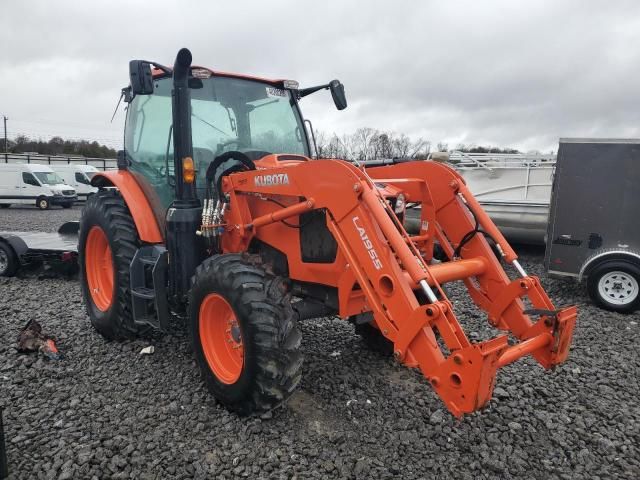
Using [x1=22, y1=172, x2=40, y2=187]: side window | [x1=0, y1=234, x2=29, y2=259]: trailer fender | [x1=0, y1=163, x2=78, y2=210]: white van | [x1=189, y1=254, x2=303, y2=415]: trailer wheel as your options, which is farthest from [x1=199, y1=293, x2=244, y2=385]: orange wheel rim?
[x1=22, y1=172, x2=40, y2=187]: side window

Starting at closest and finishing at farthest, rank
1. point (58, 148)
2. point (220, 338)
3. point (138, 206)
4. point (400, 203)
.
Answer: point (400, 203) → point (220, 338) → point (138, 206) → point (58, 148)

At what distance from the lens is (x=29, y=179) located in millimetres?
19797

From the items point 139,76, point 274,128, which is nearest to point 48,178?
point 274,128

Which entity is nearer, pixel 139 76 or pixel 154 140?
pixel 139 76

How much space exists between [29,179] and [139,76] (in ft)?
64.3

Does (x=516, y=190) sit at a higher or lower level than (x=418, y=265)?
higher

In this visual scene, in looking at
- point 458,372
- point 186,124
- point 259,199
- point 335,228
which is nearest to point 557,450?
point 458,372

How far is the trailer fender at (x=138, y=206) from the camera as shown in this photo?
13.6ft

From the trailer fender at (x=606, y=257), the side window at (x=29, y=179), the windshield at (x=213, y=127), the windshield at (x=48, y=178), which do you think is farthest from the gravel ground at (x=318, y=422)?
the windshield at (x=48, y=178)

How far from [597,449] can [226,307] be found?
2558 millimetres

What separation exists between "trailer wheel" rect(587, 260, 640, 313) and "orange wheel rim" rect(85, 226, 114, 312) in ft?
19.2

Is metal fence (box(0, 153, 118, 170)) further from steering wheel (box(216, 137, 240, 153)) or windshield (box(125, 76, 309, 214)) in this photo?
steering wheel (box(216, 137, 240, 153))

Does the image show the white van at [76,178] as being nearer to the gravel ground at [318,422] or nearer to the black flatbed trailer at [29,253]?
the black flatbed trailer at [29,253]

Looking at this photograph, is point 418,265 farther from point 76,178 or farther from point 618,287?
point 76,178
